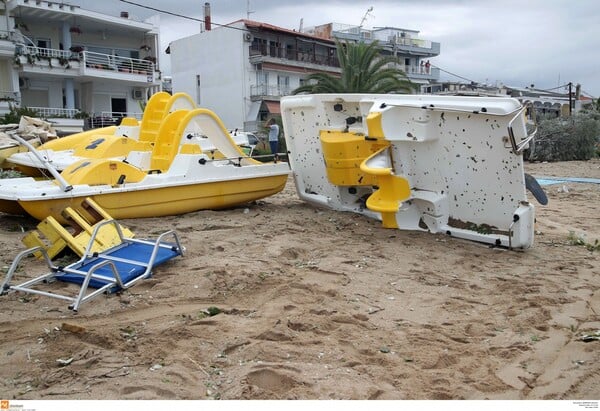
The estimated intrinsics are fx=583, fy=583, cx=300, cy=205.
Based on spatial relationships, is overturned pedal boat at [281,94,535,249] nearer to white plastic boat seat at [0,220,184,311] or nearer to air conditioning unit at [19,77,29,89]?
white plastic boat seat at [0,220,184,311]

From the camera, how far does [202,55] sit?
120ft

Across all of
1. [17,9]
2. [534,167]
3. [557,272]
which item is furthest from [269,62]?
[557,272]

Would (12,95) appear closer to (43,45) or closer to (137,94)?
(43,45)

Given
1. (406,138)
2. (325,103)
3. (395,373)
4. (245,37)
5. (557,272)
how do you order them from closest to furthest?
(395,373), (557,272), (406,138), (325,103), (245,37)

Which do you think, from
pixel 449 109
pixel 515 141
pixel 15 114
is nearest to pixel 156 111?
pixel 449 109

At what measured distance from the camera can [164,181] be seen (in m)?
7.54

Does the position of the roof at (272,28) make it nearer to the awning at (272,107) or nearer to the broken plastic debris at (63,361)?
the awning at (272,107)

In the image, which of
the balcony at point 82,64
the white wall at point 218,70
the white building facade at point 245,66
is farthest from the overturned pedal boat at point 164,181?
the white wall at point 218,70

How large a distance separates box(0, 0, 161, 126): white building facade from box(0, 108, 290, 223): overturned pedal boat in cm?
1814

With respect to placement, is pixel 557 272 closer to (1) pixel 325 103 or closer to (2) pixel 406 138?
(2) pixel 406 138

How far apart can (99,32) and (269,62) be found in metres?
9.74

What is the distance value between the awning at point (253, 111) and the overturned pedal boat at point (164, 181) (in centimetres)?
2608

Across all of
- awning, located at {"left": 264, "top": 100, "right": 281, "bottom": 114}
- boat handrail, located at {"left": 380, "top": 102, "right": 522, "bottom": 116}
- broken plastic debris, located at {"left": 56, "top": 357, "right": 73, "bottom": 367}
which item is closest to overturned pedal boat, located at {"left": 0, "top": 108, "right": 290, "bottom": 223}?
boat handrail, located at {"left": 380, "top": 102, "right": 522, "bottom": 116}

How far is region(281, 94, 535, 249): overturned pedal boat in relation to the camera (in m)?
5.95
